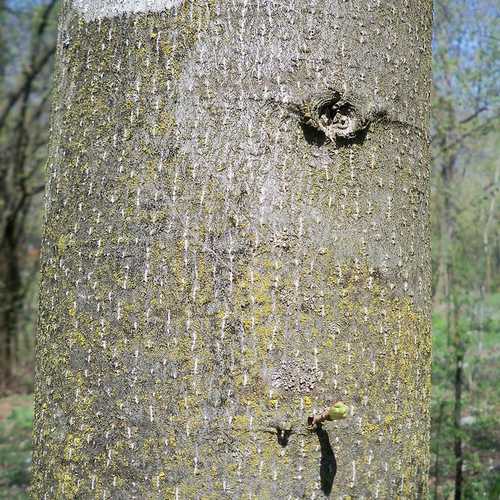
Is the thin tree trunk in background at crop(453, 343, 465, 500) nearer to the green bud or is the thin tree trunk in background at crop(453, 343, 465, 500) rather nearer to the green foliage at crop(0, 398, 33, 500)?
the green bud

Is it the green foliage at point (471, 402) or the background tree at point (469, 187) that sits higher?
the background tree at point (469, 187)

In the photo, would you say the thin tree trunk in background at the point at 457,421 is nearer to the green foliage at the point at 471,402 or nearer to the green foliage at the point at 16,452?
the green foliage at the point at 471,402

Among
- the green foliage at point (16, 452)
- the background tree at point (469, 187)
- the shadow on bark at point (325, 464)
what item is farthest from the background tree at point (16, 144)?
the shadow on bark at point (325, 464)

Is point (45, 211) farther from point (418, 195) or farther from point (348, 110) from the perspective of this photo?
point (418, 195)

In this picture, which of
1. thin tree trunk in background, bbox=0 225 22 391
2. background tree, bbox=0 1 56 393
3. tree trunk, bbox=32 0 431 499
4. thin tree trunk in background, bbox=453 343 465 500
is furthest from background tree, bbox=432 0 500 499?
thin tree trunk in background, bbox=0 225 22 391

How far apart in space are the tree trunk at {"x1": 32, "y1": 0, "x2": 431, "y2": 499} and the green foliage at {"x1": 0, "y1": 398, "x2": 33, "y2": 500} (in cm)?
443

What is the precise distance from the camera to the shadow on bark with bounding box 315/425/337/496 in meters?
1.02

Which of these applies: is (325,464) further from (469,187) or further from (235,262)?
(469,187)

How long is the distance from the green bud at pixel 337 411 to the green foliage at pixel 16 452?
4581 millimetres

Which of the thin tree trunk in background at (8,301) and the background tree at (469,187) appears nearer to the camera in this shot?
the background tree at (469,187)

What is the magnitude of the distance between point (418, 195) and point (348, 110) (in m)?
0.22

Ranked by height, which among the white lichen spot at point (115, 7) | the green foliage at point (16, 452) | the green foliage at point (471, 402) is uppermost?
the white lichen spot at point (115, 7)

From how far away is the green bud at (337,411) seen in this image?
0.99 metres

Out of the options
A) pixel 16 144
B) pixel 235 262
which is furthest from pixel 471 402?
pixel 16 144
